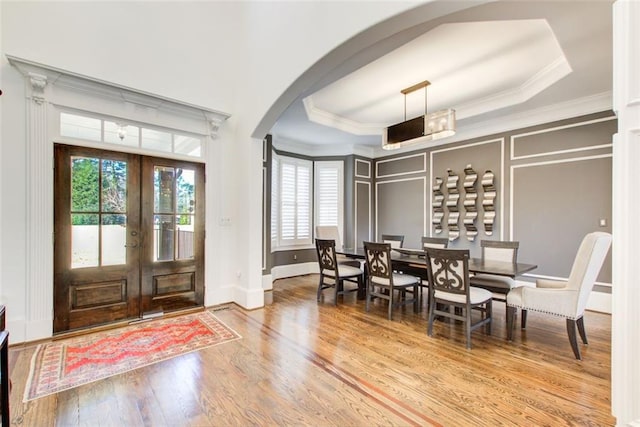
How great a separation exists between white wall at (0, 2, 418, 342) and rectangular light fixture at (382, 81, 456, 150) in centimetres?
174

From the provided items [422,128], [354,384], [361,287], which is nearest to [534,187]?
[422,128]

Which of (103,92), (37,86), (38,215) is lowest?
(38,215)

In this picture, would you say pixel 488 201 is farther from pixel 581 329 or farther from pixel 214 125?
pixel 214 125

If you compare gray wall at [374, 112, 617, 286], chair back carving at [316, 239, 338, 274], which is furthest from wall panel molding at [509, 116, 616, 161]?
chair back carving at [316, 239, 338, 274]

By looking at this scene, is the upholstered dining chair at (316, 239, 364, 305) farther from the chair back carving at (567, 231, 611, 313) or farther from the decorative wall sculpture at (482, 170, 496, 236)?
the chair back carving at (567, 231, 611, 313)

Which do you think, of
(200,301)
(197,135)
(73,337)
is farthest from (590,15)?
(73,337)

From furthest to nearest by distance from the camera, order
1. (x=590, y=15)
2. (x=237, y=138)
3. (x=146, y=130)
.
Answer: (x=237, y=138), (x=146, y=130), (x=590, y=15)

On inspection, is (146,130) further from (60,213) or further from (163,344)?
(163,344)

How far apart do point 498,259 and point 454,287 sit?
4.36ft

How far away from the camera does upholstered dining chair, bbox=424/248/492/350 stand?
2.72 meters

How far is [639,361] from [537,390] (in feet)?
3.31

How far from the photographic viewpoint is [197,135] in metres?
3.82

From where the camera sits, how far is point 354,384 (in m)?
2.09

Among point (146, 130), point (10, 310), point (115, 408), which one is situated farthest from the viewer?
point (146, 130)
